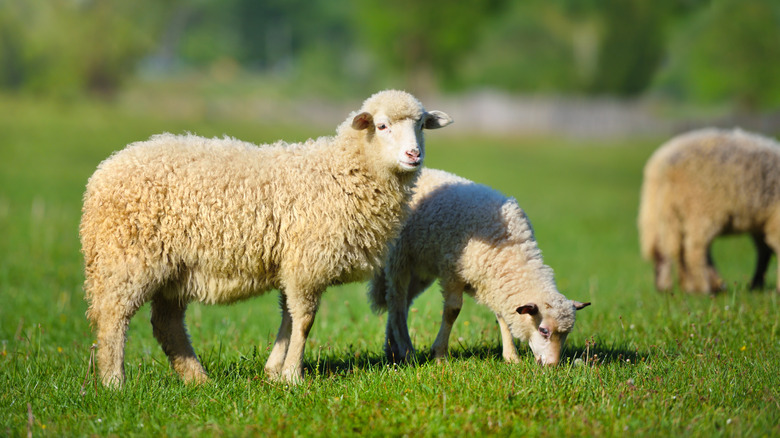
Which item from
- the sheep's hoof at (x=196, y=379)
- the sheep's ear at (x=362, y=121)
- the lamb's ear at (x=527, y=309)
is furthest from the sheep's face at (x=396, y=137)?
the sheep's hoof at (x=196, y=379)

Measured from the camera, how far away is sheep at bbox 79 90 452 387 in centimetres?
520

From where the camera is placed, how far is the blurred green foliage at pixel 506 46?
37406 millimetres

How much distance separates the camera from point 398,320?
626 cm

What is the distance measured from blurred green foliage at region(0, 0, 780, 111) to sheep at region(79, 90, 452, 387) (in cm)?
3283

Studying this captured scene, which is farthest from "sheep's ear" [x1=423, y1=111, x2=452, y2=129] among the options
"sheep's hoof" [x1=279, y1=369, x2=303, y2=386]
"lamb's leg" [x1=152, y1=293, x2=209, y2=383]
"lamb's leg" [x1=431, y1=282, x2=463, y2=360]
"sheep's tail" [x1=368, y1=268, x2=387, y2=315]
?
"lamb's leg" [x1=152, y1=293, x2=209, y2=383]

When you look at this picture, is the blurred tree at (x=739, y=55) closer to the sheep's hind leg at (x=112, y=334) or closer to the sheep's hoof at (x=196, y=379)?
the sheep's hoof at (x=196, y=379)

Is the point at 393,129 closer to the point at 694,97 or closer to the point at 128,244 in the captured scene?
the point at 128,244

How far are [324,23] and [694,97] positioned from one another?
158 feet

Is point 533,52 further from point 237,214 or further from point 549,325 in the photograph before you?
point 237,214

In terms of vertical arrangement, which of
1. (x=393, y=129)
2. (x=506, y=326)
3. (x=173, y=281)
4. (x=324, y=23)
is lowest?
(x=506, y=326)

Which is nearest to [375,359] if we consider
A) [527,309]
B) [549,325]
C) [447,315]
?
[447,315]

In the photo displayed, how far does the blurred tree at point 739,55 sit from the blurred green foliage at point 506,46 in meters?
0.05

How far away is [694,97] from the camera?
42.4m

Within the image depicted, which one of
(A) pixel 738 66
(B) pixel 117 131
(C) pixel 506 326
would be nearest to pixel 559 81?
(A) pixel 738 66
